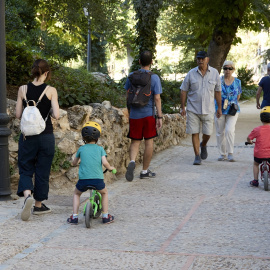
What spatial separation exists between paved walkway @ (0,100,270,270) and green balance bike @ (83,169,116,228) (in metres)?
0.09

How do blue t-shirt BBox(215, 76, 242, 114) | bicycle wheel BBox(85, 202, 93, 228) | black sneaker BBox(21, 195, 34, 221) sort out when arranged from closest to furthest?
bicycle wheel BBox(85, 202, 93, 228) < black sneaker BBox(21, 195, 34, 221) < blue t-shirt BBox(215, 76, 242, 114)

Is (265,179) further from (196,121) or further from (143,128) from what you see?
(196,121)

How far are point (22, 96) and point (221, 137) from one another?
203 inches

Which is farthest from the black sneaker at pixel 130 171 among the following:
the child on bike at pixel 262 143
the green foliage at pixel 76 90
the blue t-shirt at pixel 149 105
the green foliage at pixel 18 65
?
the green foliage at pixel 18 65

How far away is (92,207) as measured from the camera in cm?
598

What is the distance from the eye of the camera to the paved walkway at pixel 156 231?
4730 millimetres

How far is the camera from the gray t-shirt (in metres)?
9.85

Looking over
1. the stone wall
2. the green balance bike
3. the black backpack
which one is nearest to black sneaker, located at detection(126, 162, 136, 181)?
the stone wall

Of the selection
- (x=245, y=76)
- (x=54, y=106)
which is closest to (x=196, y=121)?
(x=54, y=106)

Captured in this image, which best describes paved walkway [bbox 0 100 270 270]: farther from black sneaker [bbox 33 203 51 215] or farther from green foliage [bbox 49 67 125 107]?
green foliage [bbox 49 67 125 107]

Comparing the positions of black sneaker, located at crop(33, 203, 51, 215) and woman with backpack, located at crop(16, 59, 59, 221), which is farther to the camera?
black sneaker, located at crop(33, 203, 51, 215)

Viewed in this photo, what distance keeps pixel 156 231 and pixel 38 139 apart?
5.32ft

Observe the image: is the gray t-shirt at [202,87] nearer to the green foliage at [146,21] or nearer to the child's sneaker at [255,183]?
the child's sneaker at [255,183]

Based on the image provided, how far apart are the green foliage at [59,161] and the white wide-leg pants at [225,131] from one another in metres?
3.61
